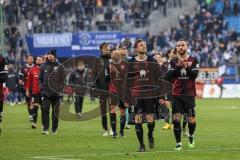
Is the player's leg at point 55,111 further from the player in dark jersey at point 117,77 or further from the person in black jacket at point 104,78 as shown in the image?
the player in dark jersey at point 117,77

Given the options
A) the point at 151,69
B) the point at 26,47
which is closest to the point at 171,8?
the point at 26,47

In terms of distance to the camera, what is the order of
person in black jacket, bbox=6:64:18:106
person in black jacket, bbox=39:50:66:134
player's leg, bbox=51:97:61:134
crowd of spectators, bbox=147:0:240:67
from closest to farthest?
player's leg, bbox=51:97:61:134, person in black jacket, bbox=39:50:66:134, person in black jacket, bbox=6:64:18:106, crowd of spectators, bbox=147:0:240:67

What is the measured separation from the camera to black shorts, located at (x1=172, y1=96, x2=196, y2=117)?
19312mm

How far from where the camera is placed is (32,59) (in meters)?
28.9

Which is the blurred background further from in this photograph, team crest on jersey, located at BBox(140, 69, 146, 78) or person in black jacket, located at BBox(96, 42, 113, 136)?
team crest on jersey, located at BBox(140, 69, 146, 78)

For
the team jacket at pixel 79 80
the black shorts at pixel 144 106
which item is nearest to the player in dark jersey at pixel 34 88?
the black shorts at pixel 144 106

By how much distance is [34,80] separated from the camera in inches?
1101

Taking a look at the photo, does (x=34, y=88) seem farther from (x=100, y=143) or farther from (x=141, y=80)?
(x=141, y=80)

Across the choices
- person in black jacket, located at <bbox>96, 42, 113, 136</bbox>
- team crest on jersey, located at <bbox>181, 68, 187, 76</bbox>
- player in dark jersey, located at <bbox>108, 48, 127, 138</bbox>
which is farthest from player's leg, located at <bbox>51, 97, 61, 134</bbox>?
team crest on jersey, located at <bbox>181, 68, 187, 76</bbox>

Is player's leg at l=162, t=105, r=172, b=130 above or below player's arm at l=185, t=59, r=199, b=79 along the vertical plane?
below

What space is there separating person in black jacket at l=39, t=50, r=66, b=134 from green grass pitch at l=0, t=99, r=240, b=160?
1.61 ft

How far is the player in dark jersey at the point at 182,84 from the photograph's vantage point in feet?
62.6

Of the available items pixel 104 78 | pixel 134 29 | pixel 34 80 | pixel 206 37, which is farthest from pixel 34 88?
pixel 134 29

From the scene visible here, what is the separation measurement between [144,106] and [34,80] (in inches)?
369
